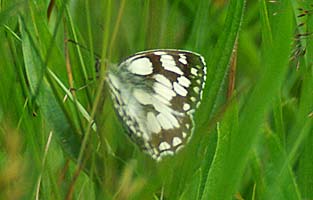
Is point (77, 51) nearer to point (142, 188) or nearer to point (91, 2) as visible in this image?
point (91, 2)

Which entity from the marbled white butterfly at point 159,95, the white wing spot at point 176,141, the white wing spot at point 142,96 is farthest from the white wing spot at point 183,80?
the white wing spot at point 176,141

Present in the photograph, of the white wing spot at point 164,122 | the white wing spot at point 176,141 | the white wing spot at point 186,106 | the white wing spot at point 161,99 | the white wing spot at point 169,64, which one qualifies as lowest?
the white wing spot at point 176,141

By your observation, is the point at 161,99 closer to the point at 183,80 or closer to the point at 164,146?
the point at 183,80

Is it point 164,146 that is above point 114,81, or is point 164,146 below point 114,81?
below

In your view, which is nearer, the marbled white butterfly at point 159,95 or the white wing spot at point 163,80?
the marbled white butterfly at point 159,95

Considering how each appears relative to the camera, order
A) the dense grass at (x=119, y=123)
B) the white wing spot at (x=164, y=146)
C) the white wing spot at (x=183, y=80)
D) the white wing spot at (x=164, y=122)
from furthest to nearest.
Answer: the white wing spot at (x=183, y=80), the white wing spot at (x=164, y=122), the white wing spot at (x=164, y=146), the dense grass at (x=119, y=123)

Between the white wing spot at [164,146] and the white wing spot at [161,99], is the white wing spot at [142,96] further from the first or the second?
the white wing spot at [164,146]

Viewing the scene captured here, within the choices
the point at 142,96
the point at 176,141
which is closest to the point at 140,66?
the point at 142,96
